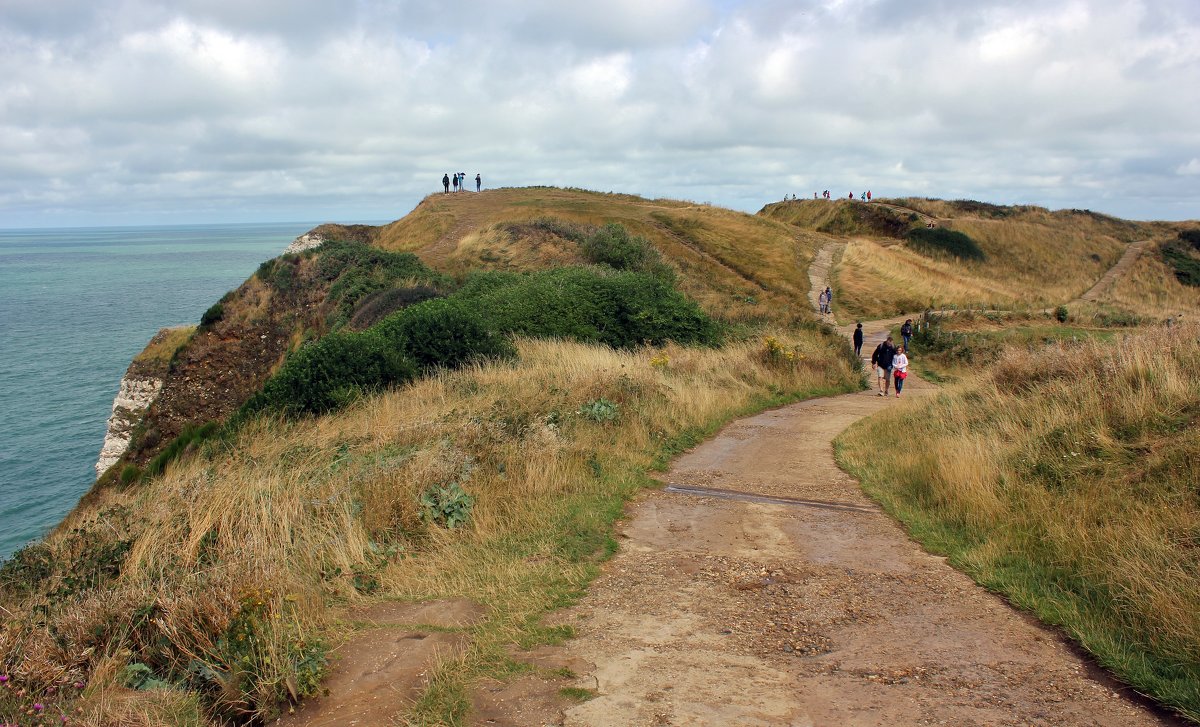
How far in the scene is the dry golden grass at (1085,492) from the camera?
5.29 m

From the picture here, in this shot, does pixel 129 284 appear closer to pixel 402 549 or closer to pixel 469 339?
pixel 469 339

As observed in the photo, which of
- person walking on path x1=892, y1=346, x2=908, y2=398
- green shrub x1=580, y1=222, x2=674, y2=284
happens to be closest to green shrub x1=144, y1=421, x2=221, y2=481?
person walking on path x1=892, y1=346, x2=908, y2=398

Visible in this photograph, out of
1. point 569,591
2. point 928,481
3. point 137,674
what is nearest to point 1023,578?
point 928,481

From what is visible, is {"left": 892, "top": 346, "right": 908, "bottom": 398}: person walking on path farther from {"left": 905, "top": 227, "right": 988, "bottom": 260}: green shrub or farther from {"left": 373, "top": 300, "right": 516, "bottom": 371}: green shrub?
{"left": 905, "top": 227, "right": 988, "bottom": 260}: green shrub

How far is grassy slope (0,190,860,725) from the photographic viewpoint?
4.82 metres

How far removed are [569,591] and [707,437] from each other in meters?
6.64

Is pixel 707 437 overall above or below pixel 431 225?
below

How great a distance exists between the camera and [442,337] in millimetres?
15508

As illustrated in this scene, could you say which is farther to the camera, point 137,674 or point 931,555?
point 931,555

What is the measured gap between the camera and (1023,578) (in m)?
6.43

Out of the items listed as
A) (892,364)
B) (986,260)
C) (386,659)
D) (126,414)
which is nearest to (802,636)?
(386,659)

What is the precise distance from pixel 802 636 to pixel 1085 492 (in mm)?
3559

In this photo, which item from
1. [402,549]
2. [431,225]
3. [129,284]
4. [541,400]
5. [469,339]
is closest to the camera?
[402,549]

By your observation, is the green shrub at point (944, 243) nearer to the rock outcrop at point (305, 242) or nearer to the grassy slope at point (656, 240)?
the grassy slope at point (656, 240)
